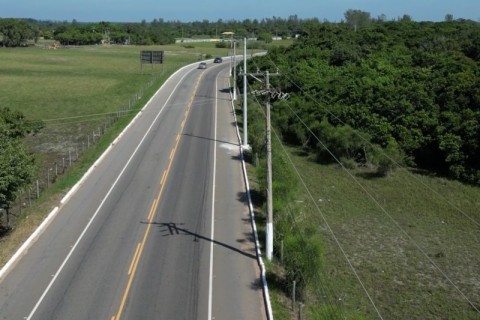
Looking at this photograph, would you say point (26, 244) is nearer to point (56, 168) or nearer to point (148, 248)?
point (148, 248)

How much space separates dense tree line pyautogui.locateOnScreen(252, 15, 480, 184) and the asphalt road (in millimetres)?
10019

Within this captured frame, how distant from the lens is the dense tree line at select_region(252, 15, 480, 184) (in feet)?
141

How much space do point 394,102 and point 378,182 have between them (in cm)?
1255

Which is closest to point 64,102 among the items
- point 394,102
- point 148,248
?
point 394,102

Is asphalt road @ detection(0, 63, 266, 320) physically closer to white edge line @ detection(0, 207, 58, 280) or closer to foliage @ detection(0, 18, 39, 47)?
white edge line @ detection(0, 207, 58, 280)

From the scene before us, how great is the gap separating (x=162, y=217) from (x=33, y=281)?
323 inches

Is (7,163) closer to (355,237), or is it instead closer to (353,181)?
(355,237)

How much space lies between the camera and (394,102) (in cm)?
4941

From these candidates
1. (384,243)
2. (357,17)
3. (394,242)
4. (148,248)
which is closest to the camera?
(148,248)

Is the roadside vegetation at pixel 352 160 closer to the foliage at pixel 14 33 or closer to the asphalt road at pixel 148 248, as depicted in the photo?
the asphalt road at pixel 148 248

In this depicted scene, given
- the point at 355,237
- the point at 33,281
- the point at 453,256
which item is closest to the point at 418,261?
the point at 453,256

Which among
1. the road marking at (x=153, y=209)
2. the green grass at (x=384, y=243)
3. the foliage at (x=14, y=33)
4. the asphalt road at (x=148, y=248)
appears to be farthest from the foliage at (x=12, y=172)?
the foliage at (x=14, y=33)

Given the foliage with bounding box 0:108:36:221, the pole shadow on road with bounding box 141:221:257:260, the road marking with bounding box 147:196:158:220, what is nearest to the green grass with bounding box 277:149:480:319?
the pole shadow on road with bounding box 141:221:257:260

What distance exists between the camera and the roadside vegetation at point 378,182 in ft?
74.2
